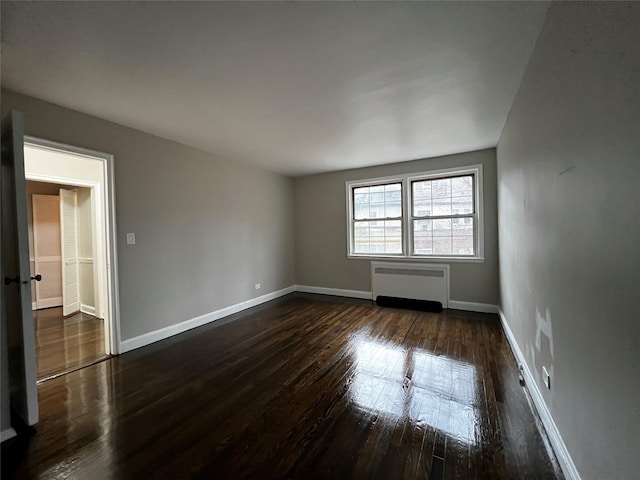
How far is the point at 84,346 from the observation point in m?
3.09

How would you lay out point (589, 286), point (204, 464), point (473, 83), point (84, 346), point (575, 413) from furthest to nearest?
1. point (84, 346)
2. point (473, 83)
3. point (204, 464)
4. point (575, 413)
5. point (589, 286)

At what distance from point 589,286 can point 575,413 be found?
649 millimetres

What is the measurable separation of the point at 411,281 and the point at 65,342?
186 inches

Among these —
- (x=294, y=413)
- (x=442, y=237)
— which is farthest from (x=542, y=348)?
(x=442, y=237)

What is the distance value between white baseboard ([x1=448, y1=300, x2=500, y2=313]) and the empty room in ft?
0.07

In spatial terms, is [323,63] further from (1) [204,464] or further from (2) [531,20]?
(1) [204,464]

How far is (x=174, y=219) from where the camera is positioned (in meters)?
3.42

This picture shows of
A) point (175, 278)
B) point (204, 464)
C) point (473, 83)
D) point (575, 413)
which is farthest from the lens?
point (175, 278)

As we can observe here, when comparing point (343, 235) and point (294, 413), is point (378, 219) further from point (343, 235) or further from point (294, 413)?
point (294, 413)

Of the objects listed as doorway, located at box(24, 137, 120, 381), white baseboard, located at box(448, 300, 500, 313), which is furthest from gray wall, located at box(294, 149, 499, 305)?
doorway, located at box(24, 137, 120, 381)

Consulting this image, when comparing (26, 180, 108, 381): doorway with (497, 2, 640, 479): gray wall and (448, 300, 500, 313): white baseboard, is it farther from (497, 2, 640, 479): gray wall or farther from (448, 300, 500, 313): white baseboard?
(448, 300, 500, 313): white baseboard

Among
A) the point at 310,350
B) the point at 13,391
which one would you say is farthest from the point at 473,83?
the point at 13,391

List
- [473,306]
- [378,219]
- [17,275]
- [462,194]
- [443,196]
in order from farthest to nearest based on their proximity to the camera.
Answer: [378,219] → [443,196] → [462,194] → [473,306] → [17,275]

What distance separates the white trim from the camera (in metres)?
1.63
